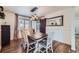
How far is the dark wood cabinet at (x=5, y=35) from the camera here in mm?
2027

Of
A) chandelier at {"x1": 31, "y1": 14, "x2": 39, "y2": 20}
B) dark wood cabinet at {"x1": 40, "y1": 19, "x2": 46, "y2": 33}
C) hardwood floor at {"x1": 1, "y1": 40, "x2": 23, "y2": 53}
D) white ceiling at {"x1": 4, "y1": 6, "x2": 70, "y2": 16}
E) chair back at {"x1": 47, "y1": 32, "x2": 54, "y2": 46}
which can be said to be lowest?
hardwood floor at {"x1": 1, "y1": 40, "x2": 23, "y2": 53}

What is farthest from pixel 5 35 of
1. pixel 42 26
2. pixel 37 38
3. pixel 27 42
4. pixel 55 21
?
pixel 55 21

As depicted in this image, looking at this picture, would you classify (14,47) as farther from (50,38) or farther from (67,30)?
(67,30)

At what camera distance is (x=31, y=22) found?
6.81 feet

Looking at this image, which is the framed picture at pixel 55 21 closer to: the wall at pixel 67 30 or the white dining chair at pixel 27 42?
the wall at pixel 67 30

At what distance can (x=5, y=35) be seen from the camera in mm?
2037

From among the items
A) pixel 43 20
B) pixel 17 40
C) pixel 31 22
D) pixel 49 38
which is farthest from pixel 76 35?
pixel 17 40

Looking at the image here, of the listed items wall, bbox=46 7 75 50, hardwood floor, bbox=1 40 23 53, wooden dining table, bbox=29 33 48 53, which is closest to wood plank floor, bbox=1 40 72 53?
hardwood floor, bbox=1 40 23 53

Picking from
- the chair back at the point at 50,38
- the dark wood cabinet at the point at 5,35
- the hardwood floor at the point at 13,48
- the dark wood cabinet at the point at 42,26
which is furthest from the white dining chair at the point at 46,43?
the dark wood cabinet at the point at 5,35

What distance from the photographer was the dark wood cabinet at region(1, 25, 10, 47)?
203cm

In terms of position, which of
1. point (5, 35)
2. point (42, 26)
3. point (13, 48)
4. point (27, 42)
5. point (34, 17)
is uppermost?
point (34, 17)

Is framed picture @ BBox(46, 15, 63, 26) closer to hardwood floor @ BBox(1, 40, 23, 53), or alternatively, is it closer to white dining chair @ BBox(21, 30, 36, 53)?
white dining chair @ BBox(21, 30, 36, 53)

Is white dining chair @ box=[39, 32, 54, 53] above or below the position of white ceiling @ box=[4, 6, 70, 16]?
below

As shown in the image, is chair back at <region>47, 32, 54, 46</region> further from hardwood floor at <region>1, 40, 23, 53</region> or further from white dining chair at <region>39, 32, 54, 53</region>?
hardwood floor at <region>1, 40, 23, 53</region>
